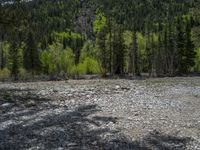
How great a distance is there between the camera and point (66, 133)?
52.0 feet

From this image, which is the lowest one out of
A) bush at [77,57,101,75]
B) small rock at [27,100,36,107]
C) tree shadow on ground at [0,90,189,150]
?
tree shadow on ground at [0,90,189,150]

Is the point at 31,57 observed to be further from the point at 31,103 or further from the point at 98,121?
the point at 98,121

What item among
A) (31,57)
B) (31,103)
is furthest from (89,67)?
(31,103)

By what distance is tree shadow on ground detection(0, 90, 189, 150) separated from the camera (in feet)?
46.9

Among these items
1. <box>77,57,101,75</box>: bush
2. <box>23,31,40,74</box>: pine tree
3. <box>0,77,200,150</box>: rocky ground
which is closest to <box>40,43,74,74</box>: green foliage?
<box>77,57,101,75</box>: bush

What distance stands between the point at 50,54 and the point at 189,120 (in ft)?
293

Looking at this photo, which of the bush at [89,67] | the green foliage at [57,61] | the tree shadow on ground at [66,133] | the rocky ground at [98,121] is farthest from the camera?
the green foliage at [57,61]

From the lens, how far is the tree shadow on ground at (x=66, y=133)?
1429 centimetres

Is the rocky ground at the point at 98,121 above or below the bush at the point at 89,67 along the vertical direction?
below

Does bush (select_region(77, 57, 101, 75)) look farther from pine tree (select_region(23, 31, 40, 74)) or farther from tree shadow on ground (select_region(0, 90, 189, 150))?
tree shadow on ground (select_region(0, 90, 189, 150))

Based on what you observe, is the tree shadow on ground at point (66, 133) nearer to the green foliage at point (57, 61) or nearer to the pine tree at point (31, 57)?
the pine tree at point (31, 57)

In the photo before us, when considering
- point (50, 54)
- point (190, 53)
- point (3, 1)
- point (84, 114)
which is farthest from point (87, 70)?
point (84, 114)

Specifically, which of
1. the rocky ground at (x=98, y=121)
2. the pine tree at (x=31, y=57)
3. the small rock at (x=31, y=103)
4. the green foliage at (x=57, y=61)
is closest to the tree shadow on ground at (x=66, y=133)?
the rocky ground at (x=98, y=121)

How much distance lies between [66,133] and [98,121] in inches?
98.5
